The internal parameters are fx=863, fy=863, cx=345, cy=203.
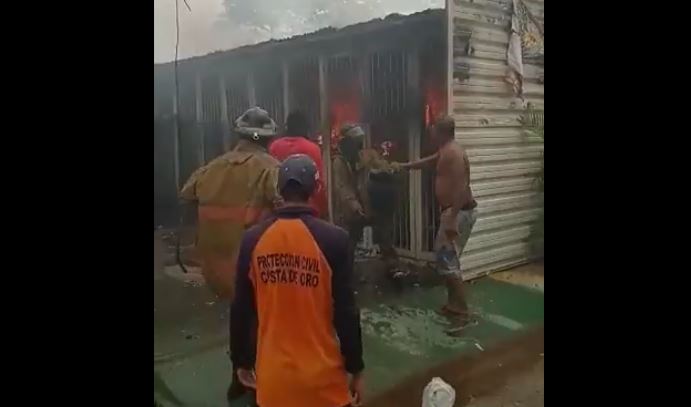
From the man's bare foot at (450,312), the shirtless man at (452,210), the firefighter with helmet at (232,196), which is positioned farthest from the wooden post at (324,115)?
the man's bare foot at (450,312)

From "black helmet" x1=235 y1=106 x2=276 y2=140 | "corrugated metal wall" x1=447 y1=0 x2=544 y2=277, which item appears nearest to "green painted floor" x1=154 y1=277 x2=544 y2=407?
"corrugated metal wall" x1=447 y1=0 x2=544 y2=277

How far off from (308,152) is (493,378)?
0.83m

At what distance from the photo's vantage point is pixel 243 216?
2.43 meters

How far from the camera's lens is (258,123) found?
7.91 ft

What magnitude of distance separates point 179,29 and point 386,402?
3.93ft

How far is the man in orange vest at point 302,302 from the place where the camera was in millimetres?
2355

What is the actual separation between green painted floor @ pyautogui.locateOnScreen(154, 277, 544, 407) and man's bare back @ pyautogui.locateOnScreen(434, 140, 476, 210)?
250 mm

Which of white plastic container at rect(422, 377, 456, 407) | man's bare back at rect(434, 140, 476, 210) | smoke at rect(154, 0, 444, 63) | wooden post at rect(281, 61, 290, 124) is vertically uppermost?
smoke at rect(154, 0, 444, 63)

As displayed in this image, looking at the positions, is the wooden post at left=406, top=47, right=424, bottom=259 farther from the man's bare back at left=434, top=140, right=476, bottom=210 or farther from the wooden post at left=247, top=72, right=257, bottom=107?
the wooden post at left=247, top=72, right=257, bottom=107

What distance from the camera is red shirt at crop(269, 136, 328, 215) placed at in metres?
2.38

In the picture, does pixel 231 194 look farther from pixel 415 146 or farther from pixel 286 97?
pixel 415 146

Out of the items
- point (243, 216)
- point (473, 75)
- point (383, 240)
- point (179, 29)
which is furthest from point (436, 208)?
point (179, 29)

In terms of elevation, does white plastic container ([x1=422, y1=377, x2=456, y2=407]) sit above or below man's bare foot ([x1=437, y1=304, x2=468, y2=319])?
below

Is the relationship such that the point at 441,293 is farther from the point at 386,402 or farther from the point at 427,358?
the point at 386,402
